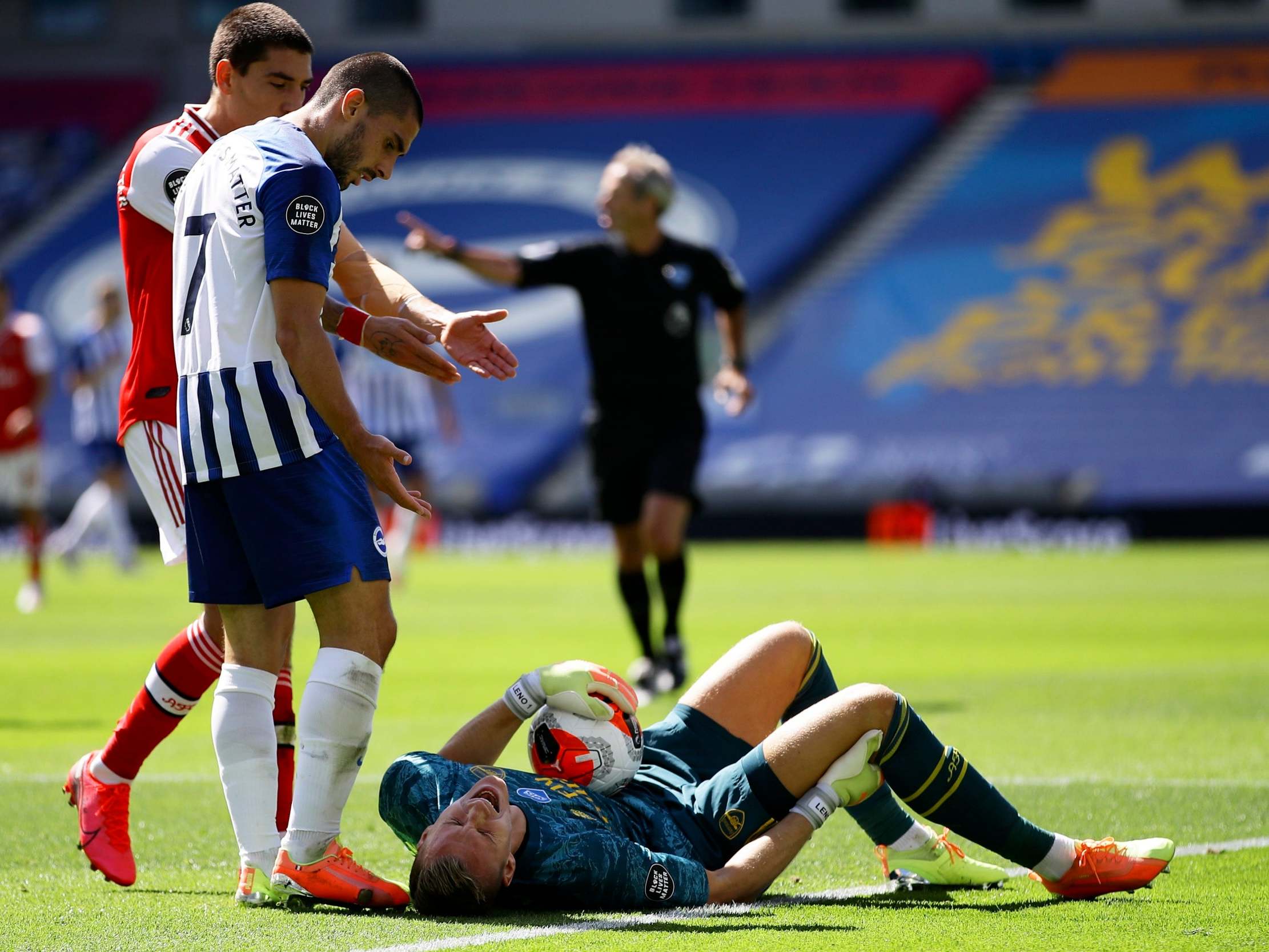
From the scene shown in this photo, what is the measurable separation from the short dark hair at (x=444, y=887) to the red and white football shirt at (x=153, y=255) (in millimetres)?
1550

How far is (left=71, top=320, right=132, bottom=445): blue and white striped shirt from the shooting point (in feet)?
56.0

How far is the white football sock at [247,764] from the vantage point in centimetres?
404

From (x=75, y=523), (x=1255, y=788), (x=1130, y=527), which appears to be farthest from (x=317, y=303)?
(x=1130, y=527)

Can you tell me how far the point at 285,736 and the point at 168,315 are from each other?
1231 millimetres

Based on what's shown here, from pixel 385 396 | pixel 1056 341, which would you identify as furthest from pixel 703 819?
pixel 1056 341

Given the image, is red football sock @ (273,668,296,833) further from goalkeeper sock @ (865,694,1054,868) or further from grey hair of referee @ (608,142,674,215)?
grey hair of referee @ (608,142,674,215)

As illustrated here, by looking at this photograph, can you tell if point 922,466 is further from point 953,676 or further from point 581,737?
point 581,737

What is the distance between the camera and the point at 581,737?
4012 mm

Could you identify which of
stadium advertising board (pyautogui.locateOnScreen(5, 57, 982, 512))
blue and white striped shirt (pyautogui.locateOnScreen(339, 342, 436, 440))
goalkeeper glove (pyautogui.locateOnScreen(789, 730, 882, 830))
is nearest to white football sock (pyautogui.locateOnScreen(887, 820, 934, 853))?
goalkeeper glove (pyautogui.locateOnScreen(789, 730, 882, 830))

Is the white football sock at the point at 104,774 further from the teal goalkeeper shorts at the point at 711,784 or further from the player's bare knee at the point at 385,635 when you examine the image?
the teal goalkeeper shorts at the point at 711,784

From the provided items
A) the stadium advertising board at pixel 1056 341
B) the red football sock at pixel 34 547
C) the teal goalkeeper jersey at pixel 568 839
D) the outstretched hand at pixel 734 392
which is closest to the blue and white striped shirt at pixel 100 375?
the red football sock at pixel 34 547

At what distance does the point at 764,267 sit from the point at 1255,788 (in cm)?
2262

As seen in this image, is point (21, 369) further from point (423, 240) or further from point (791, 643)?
point (791, 643)

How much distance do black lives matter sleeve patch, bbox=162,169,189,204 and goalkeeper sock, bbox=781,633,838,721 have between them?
208cm
